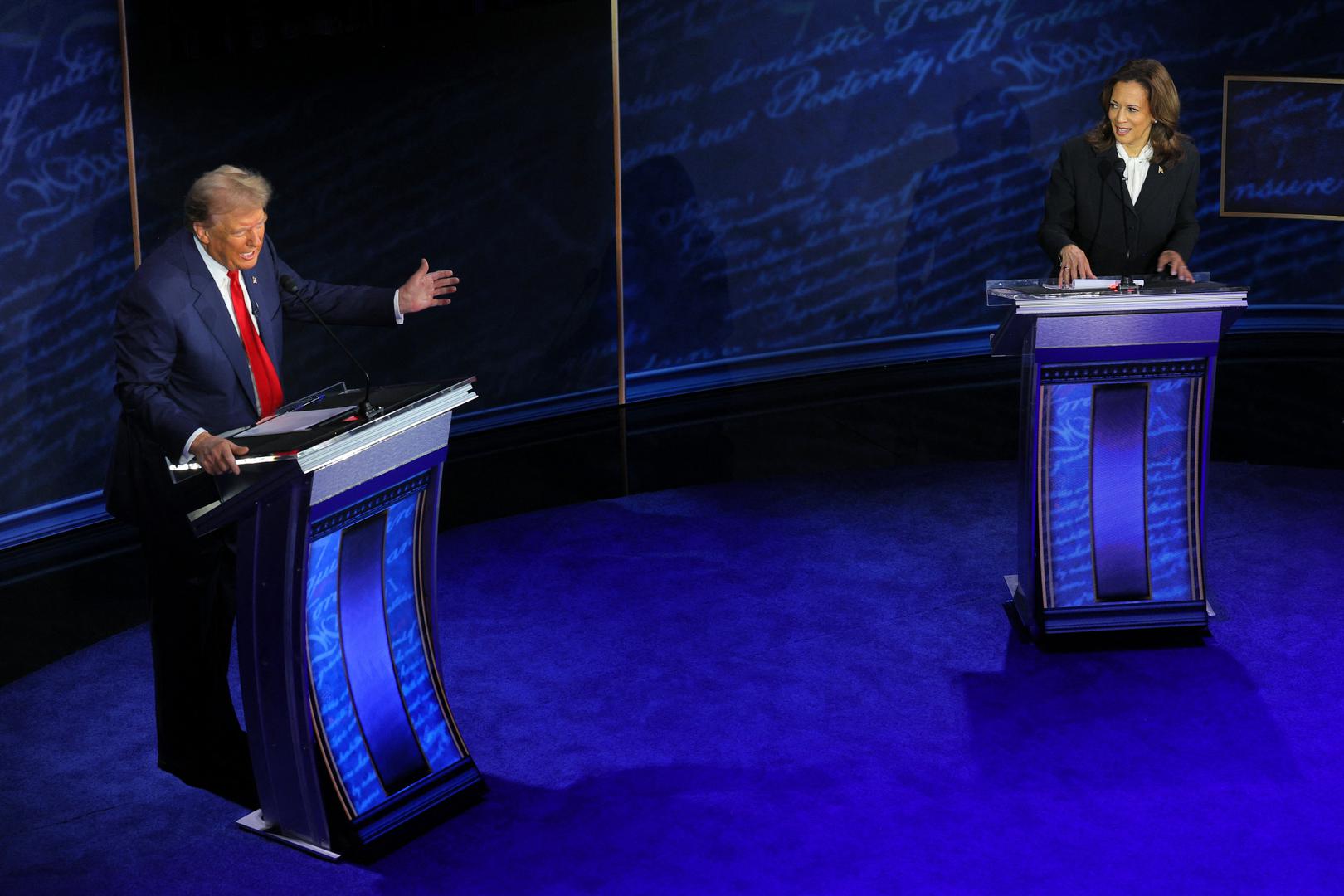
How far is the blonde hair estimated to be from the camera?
2975 millimetres

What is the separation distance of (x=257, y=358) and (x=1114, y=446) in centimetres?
226

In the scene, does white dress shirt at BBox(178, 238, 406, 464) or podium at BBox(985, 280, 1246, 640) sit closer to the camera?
white dress shirt at BBox(178, 238, 406, 464)

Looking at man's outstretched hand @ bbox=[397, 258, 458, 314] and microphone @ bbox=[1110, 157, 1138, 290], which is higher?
microphone @ bbox=[1110, 157, 1138, 290]

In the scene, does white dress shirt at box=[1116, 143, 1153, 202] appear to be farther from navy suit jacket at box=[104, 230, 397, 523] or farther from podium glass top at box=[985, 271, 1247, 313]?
navy suit jacket at box=[104, 230, 397, 523]

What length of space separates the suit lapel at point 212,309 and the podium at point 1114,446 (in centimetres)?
191

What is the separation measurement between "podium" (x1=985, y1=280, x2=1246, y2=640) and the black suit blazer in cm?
27

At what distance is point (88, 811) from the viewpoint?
3.34 meters

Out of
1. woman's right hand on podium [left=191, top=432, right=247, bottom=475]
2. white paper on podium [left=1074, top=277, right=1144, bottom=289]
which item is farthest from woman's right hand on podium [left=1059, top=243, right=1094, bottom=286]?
A: woman's right hand on podium [left=191, top=432, right=247, bottom=475]

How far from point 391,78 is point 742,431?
213cm

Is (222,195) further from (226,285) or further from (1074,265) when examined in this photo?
(1074,265)

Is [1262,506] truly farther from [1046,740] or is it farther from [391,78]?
[391,78]

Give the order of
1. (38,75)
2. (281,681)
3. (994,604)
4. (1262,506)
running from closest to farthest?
1. (281,681)
2. (994,604)
3. (38,75)
4. (1262,506)

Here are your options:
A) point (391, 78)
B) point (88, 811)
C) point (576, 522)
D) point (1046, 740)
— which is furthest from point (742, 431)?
point (88, 811)

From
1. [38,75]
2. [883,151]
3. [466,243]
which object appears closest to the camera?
[38,75]
